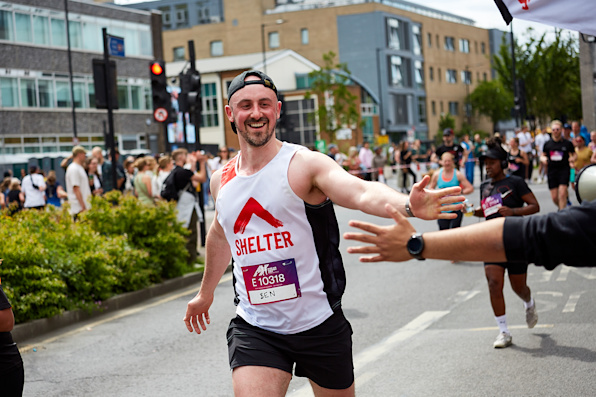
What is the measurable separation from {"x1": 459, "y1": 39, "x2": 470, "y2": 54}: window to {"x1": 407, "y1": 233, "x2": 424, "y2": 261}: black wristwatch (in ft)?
341

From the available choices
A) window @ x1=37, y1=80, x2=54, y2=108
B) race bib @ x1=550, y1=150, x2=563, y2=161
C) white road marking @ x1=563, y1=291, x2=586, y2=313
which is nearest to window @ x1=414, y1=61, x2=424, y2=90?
window @ x1=37, y1=80, x2=54, y2=108

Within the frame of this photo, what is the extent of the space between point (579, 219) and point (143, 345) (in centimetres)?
650

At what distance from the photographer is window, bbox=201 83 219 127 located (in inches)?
3022

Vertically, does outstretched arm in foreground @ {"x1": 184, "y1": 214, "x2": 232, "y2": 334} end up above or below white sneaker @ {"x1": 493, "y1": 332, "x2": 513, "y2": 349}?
above

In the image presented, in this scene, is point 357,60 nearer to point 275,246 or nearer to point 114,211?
point 114,211

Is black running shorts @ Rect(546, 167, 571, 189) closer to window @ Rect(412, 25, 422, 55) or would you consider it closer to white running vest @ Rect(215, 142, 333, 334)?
white running vest @ Rect(215, 142, 333, 334)

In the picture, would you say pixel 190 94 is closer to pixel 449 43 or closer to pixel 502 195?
pixel 502 195

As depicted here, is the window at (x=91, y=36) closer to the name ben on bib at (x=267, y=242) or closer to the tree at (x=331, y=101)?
the tree at (x=331, y=101)

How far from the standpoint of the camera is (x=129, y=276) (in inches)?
445

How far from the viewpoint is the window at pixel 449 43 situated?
100438mm

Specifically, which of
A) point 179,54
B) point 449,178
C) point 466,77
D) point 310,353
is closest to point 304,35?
point 179,54

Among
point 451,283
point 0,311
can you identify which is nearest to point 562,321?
point 451,283

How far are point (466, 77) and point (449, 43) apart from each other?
564 centimetres

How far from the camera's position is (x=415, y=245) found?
9.34 feet
